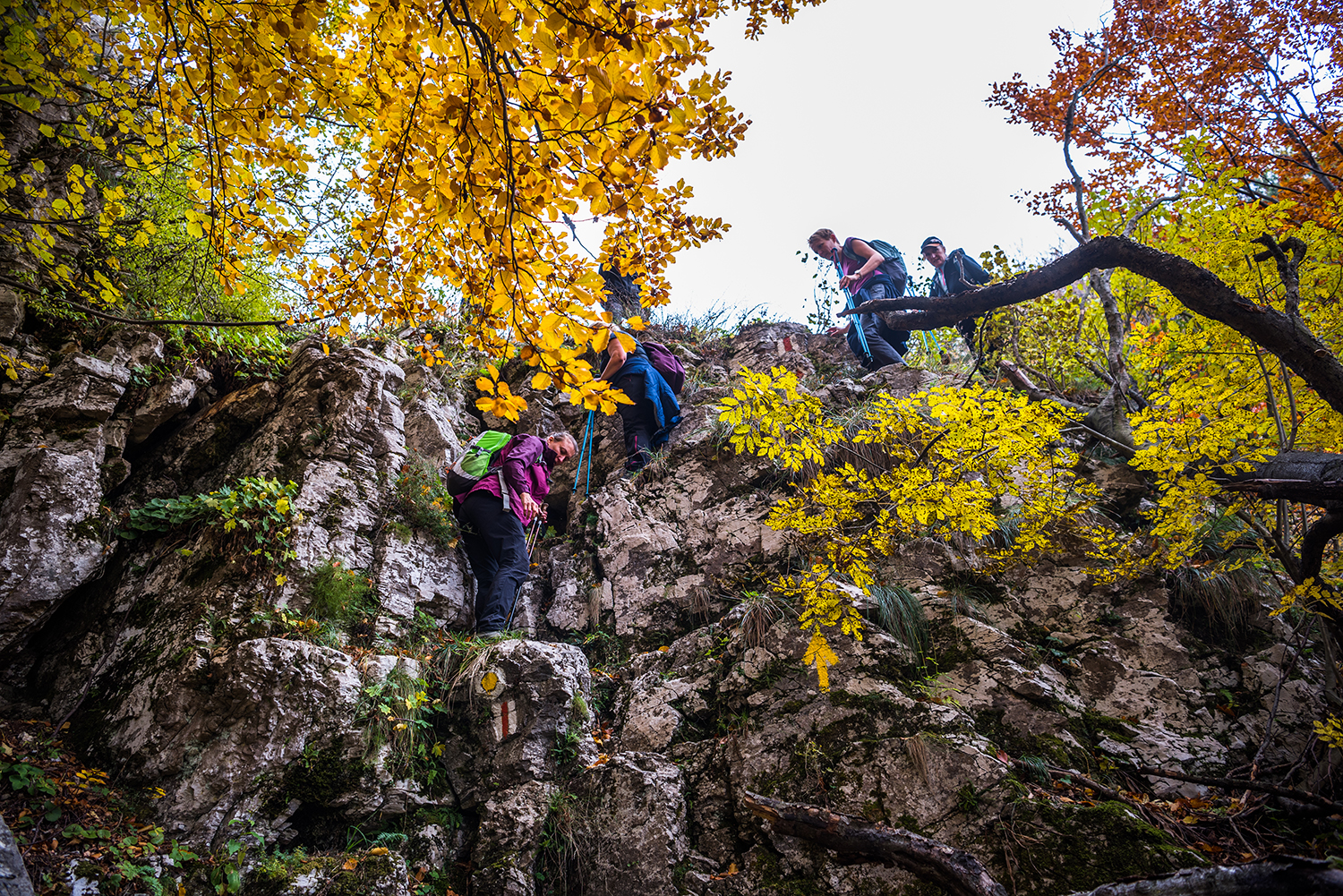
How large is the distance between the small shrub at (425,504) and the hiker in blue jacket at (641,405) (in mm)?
2222

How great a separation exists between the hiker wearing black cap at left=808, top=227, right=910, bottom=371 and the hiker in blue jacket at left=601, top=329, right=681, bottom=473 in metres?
3.16

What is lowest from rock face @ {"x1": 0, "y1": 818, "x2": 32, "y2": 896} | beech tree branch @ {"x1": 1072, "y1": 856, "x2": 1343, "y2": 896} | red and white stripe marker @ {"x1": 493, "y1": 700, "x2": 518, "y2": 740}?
beech tree branch @ {"x1": 1072, "y1": 856, "x2": 1343, "y2": 896}

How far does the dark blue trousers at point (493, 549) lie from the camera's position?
5.27 m

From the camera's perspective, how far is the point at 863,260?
26.5 feet

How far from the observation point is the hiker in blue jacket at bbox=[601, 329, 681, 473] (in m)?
6.73

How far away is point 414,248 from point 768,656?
153 inches

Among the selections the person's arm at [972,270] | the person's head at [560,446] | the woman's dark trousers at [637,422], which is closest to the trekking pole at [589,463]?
the person's head at [560,446]

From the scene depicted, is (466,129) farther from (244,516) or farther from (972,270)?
(972,270)

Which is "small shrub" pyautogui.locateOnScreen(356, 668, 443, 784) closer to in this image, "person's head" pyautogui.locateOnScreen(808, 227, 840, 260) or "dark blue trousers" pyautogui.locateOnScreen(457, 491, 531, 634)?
"dark blue trousers" pyautogui.locateOnScreen(457, 491, 531, 634)

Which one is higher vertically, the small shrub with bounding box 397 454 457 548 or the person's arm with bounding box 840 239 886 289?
the person's arm with bounding box 840 239 886 289

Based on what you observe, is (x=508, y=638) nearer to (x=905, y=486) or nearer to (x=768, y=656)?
(x=768, y=656)

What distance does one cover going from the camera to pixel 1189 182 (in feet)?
15.6

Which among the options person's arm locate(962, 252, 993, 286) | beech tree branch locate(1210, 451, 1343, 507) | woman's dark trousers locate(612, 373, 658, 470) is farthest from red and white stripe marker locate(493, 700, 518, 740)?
person's arm locate(962, 252, 993, 286)

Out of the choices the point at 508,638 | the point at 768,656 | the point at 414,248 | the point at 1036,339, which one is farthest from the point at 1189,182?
the point at 508,638
